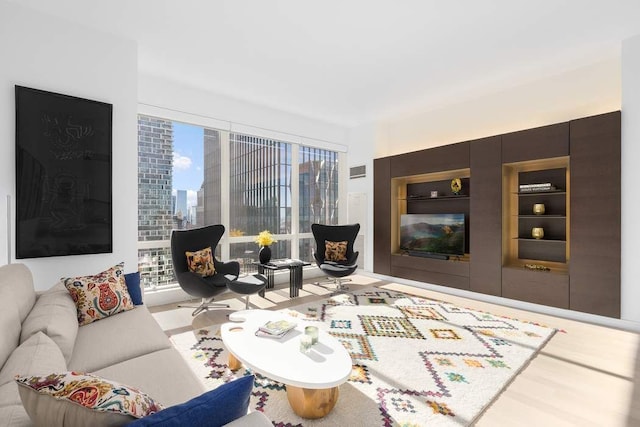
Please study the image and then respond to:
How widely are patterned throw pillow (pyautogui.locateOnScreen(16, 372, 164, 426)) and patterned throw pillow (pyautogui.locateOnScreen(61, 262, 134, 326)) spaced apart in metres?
1.72

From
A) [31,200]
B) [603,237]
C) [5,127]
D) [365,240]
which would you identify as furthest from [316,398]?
[365,240]

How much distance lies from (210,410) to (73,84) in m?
3.49

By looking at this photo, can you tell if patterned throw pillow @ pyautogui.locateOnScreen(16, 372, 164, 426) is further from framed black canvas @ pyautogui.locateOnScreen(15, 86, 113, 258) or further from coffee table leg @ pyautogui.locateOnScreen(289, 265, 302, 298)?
coffee table leg @ pyautogui.locateOnScreen(289, 265, 302, 298)

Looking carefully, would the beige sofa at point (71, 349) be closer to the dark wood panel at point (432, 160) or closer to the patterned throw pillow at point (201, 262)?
the patterned throw pillow at point (201, 262)

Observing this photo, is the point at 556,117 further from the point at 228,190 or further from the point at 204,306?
the point at 204,306

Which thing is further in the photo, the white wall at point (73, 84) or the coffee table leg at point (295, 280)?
the coffee table leg at point (295, 280)

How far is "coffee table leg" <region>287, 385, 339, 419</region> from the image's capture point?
1.90 meters

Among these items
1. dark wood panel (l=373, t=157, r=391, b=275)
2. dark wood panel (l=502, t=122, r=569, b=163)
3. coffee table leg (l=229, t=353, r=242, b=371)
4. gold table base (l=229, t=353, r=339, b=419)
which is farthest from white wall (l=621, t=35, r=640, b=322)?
coffee table leg (l=229, t=353, r=242, b=371)

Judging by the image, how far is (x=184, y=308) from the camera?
4059 mm

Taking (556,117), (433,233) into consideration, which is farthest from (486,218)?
(556,117)

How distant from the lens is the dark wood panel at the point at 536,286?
382 centimetres

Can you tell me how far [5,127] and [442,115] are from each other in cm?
543

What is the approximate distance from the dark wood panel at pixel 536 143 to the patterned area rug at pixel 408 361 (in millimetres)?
2079

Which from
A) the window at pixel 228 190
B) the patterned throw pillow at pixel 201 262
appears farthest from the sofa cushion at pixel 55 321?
the window at pixel 228 190
